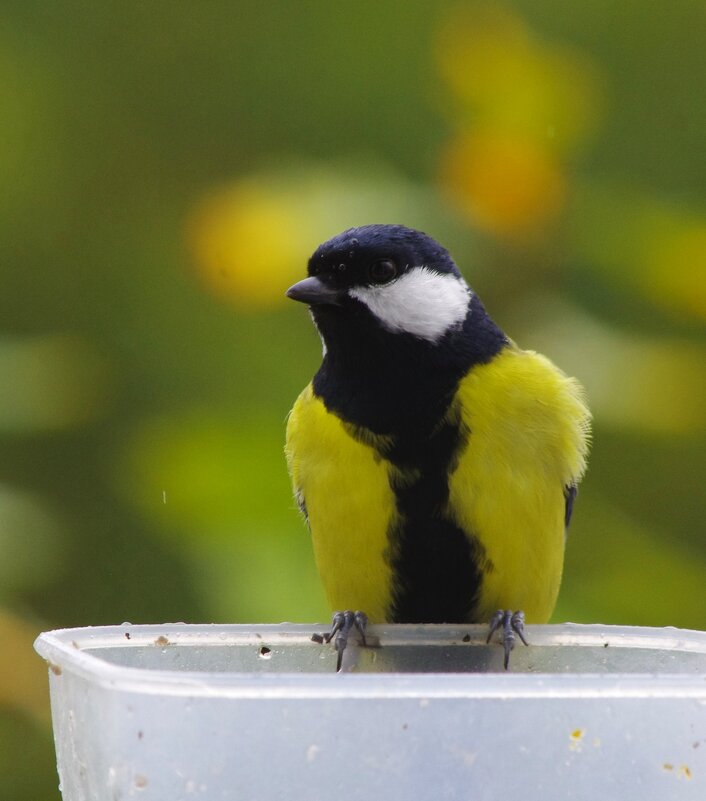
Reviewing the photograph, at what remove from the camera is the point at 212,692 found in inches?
37.1

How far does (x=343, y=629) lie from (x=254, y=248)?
1.01 meters

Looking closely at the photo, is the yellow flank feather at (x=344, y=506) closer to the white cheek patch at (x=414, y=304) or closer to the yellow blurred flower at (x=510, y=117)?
the white cheek patch at (x=414, y=304)

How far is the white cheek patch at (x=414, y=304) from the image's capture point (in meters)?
1.90

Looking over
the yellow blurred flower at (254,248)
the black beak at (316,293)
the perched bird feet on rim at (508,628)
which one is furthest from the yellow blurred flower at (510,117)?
the perched bird feet on rim at (508,628)

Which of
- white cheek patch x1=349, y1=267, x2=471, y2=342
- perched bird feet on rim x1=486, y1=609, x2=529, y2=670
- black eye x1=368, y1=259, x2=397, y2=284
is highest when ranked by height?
black eye x1=368, y1=259, x2=397, y2=284

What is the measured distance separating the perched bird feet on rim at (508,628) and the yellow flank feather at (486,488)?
0.18 meters

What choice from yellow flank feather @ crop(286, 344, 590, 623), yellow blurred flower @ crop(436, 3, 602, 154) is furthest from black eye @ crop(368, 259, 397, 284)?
yellow blurred flower @ crop(436, 3, 602, 154)

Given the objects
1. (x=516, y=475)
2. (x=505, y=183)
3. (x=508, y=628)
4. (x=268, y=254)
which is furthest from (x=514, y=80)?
(x=508, y=628)

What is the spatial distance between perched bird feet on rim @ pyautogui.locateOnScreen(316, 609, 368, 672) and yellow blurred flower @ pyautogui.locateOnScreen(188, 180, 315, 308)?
2.85ft

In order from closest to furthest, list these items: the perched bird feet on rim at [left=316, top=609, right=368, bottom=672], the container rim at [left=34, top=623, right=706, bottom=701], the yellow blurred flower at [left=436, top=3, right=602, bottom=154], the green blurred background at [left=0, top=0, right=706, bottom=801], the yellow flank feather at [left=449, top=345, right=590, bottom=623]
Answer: the container rim at [left=34, top=623, right=706, bottom=701] → the perched bird feet on rim at [left=316, top=609, right=368, bottom=672] → the yellow flank feather at [left=449, top=345, right=590, bottom=623] → the green blurred background at [left=0, top=0, right=706, bottom=801] → the yellow blurred flower at [left=436, top=3, right=602, bottom=154]

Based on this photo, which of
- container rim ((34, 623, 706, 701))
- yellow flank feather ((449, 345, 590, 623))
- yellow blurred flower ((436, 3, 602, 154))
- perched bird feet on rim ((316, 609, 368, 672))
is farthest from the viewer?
yellow blurred flower ((436, 3, 602, 154))

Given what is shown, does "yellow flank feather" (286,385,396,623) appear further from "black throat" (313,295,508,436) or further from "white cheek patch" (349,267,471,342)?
"white cheek patch" (349,267,471,342)

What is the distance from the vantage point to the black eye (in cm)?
191

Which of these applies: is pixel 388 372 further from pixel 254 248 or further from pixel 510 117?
pixel 510 117
